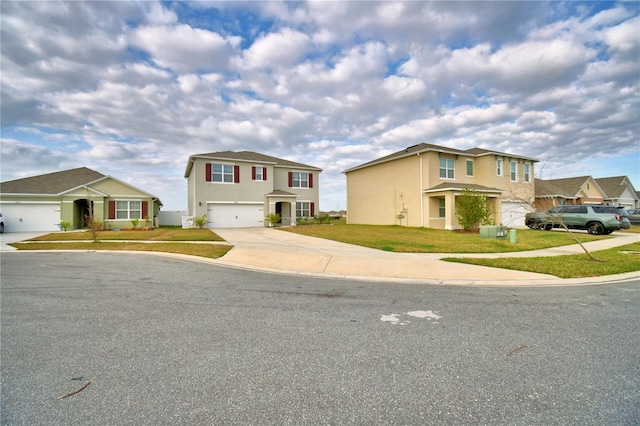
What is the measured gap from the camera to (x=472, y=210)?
Result: 20.5m

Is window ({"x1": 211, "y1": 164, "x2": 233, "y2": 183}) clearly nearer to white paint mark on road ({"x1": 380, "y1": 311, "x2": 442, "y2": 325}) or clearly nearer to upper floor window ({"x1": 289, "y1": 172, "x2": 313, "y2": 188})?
upper floor window ({"x1": 289, "y1": 172, "x2": 313, "y2": 188})

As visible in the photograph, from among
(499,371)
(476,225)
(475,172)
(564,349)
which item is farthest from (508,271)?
(475,172)

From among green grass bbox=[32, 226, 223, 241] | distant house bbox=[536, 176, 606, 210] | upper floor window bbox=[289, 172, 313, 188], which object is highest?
upper floor window bbox=[289, 172, 313, 188]

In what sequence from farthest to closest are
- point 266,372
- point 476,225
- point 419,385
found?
point 476,225
point 266,372
point 419,385

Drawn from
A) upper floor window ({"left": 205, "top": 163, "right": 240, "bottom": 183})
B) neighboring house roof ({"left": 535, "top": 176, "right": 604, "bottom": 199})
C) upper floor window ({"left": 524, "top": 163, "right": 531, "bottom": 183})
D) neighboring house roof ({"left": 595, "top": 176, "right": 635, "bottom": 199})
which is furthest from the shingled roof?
neighboring house roof ({"left": 595, "top": 176, "right": 635, "bottom": 199})

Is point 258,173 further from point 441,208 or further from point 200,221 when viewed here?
point 441,208

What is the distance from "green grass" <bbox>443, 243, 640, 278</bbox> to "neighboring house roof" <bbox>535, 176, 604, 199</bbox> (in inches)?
958

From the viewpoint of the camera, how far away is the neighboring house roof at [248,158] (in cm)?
2591

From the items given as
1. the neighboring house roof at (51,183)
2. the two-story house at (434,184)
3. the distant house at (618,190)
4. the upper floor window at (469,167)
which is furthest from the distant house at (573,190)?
the neighboring house roof at (51,183)

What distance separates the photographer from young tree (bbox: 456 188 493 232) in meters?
20.5

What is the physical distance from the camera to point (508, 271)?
8578 mm

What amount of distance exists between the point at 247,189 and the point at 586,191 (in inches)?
1544

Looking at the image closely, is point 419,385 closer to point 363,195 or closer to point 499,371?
point 499,371

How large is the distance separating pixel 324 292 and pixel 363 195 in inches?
977
